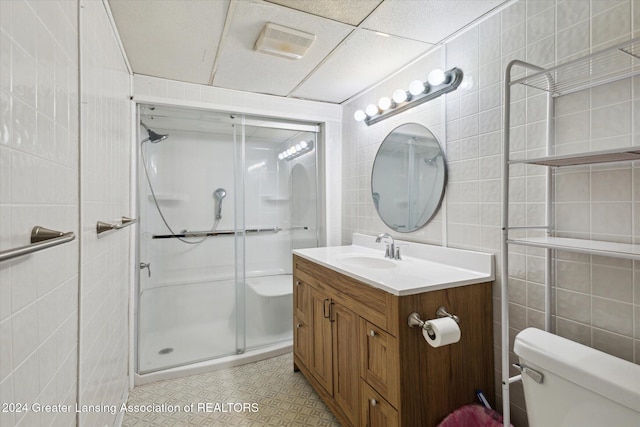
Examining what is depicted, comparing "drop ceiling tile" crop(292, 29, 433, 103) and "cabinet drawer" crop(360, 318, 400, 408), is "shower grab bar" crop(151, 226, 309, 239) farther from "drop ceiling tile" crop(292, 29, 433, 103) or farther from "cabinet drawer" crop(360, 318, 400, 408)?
"cabinet drawer" crop(360, 318, 400, 408)

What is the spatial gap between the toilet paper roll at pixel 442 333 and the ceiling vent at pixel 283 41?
1550 mm

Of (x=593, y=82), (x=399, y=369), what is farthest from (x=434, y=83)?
(x=399, y=369)

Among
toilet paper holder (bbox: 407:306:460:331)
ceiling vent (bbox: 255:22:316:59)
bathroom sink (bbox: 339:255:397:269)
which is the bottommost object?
toilet paper holder (bbox: 407:306:460:331)

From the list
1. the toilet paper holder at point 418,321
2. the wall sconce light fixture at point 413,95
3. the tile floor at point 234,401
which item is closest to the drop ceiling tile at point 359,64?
the wall sconce light fixture at point 413,95

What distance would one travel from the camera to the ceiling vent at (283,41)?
159cm

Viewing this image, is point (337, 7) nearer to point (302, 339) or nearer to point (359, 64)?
point (359, 64)

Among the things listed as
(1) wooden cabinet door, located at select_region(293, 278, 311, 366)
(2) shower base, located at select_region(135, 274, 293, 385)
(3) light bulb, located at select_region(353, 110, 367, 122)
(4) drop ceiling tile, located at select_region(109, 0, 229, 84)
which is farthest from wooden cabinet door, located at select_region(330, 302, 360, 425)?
(4) drop ceiling tile, located at select_region(109, 0, 229, 84)

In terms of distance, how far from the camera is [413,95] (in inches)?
74.1

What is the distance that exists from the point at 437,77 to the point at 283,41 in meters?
0.88

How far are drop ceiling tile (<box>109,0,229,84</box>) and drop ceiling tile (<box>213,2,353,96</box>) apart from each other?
0.08 metres

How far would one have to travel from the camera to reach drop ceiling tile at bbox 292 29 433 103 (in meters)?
1.74

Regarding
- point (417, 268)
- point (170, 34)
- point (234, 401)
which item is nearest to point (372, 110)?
point (417, 268)

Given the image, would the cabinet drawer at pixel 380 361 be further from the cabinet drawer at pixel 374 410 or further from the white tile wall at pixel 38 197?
the white tile wall at pixel 38 197

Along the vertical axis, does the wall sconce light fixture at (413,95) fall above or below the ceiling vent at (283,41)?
below
